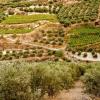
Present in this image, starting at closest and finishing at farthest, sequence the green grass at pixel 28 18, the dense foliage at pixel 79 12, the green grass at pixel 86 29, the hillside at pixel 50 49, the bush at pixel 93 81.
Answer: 1. the hillside at pixel 50 49
2. the bush at pixel 93 81
3. the green grass at pixel 86 29
4. the dense foliage at pixel 79 12
5. the green grass at pixel 28 18

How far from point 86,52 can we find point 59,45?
22.6ft

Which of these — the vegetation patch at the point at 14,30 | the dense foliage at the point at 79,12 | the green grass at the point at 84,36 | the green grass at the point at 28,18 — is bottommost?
the vegetation patch at the point at 14,30

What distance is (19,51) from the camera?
97.8 m

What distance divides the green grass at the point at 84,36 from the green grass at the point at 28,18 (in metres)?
8.61

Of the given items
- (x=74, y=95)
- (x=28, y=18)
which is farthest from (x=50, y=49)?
(x=74, y=95)

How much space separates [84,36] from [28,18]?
724 inches

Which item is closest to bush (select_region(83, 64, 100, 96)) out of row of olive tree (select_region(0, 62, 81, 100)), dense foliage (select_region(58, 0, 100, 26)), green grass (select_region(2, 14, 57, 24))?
row of olive tree (select_region(0, 62, 81, 100))

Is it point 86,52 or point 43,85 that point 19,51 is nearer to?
Result: point 86,52

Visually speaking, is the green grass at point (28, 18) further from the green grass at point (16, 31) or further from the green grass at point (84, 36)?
the green grass at point (84, 36)

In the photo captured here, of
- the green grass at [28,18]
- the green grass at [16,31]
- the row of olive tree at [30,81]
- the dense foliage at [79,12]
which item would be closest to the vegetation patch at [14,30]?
the green grass at [16,31]

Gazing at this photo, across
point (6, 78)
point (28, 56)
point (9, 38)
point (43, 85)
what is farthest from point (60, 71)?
point (9, 38)

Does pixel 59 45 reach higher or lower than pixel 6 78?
lower

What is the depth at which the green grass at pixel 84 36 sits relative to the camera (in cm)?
9819

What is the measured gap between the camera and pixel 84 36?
332 ft
